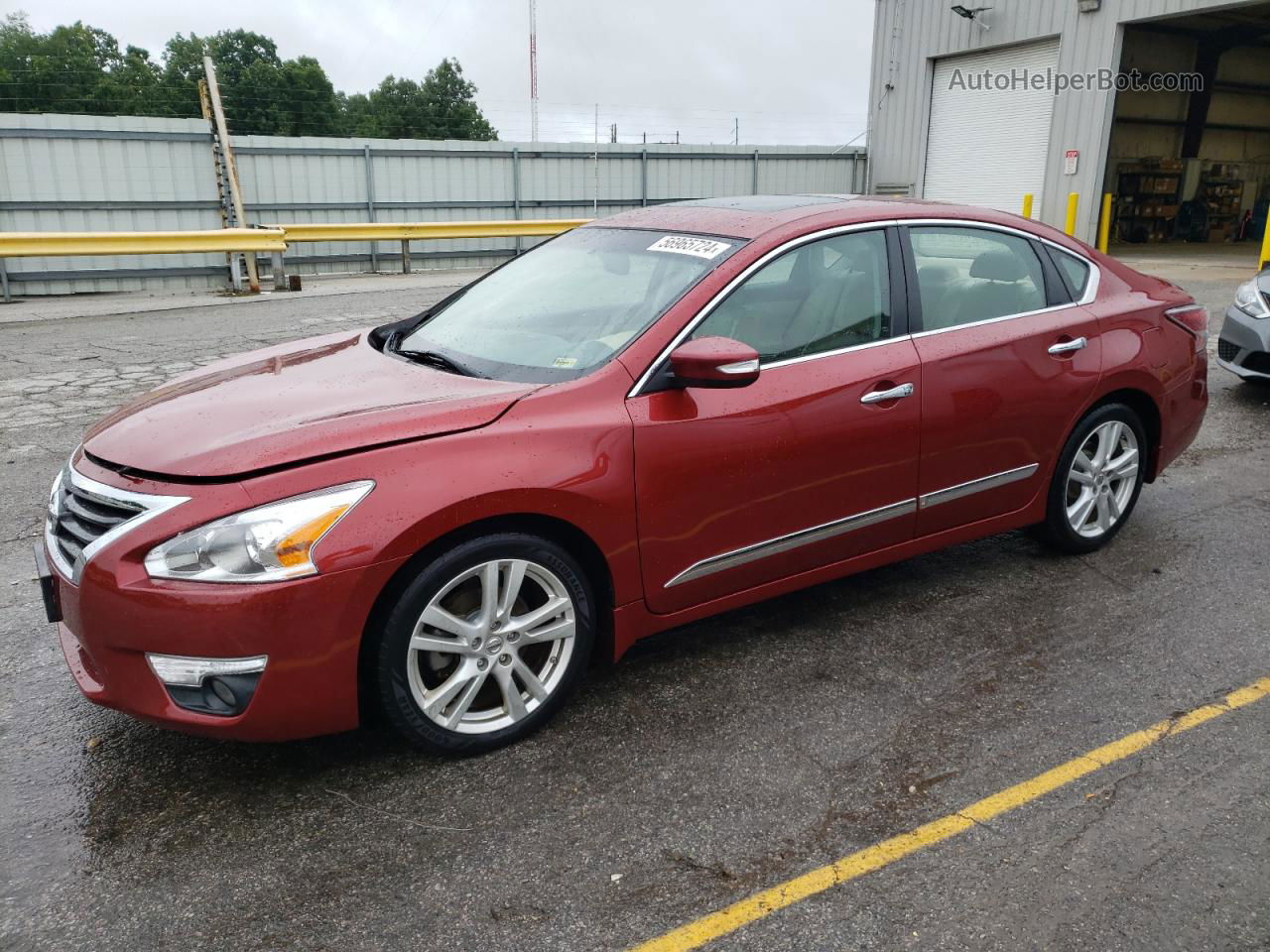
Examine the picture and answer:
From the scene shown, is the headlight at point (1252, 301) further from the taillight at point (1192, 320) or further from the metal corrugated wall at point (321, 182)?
the metal corrugated wall at point (321, 182)

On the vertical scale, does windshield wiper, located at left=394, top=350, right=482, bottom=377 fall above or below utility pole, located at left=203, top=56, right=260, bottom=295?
below

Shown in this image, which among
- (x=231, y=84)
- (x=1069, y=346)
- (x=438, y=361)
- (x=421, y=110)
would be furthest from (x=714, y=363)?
(x=421, y=110)

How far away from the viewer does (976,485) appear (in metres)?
4.04

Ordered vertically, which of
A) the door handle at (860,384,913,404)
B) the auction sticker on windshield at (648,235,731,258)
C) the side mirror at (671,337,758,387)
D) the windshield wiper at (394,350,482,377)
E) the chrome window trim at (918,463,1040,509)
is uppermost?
the auction sticker on windshield at (648,235,731,258)

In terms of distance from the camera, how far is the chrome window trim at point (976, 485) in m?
3.91

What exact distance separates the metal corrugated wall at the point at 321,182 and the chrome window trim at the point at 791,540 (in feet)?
46.2

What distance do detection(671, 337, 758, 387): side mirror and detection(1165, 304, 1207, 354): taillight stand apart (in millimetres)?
2548

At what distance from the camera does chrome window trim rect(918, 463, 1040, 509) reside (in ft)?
12.8

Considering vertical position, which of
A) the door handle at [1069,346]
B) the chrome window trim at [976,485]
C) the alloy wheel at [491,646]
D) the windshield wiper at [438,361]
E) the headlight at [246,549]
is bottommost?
the alloy wheel at [491,646]

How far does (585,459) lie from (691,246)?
107cm

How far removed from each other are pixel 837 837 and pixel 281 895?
1.40 meters

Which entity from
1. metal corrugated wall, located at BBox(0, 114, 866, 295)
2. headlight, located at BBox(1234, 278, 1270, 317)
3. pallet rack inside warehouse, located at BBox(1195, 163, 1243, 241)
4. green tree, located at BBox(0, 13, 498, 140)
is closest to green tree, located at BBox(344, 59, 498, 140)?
green tree, located at BBox(0, 13, 498, 140)

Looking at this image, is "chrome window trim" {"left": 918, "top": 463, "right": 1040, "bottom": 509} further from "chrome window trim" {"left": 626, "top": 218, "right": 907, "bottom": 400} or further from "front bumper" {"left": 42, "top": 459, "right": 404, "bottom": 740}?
"front bumper" {"left": 42, "top": 459, "right": 404, "bottom": 740}

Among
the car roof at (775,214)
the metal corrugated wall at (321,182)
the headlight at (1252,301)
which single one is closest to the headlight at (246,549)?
the car roof at (775,214)
